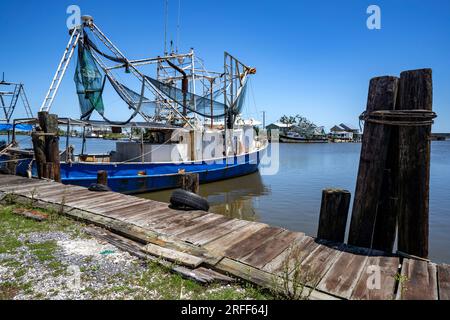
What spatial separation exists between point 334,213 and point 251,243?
1347 millimetres

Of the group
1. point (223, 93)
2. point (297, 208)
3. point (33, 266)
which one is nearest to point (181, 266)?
point (33, 266)

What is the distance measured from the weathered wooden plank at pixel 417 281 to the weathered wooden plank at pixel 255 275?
2.60 feet

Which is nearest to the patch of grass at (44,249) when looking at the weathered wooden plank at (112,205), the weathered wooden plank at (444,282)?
the weathered wooden plank at (112,205)

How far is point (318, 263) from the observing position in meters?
3.49

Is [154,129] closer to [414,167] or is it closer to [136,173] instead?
[136,173]

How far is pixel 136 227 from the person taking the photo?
15.7 feet

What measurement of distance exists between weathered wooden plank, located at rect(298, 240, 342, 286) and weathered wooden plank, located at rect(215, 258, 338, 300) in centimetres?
18

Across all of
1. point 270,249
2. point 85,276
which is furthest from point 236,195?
point 85,276

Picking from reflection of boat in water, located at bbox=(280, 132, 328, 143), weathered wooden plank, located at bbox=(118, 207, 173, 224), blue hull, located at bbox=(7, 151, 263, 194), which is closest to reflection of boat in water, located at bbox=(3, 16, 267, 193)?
blue hull, located at bbox=(7, 151, 263, 194)

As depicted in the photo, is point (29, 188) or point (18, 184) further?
point (18, 184)

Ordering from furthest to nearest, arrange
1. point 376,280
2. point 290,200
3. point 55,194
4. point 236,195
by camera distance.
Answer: point 236,195, point 290,200, point 55,194, point 376,280

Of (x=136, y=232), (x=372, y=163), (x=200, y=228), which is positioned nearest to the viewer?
(x=372, y=163)

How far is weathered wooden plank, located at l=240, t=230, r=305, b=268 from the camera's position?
3.55m
